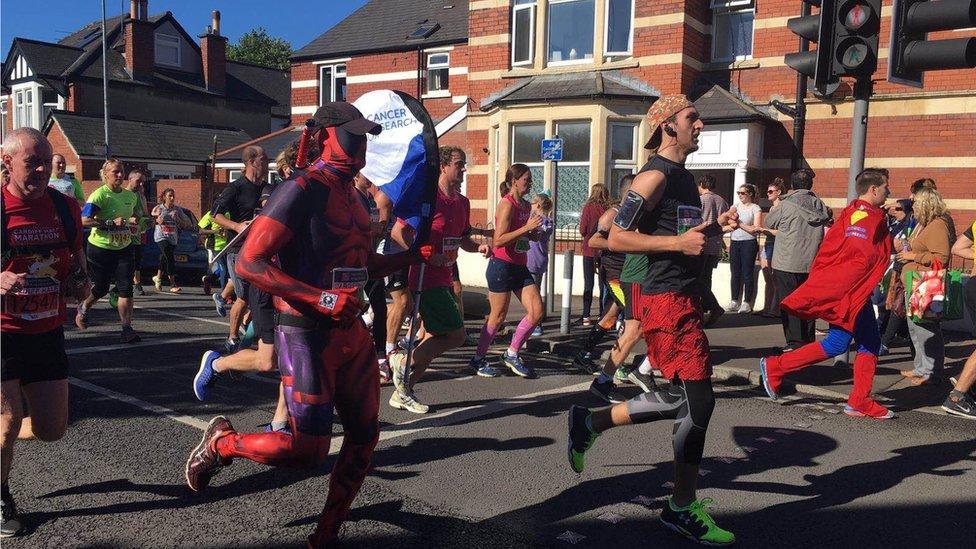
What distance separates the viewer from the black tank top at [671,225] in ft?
12.6

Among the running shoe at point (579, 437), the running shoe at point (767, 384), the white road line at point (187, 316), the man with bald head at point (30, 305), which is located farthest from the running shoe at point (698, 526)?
the white road line at point (187, 316)

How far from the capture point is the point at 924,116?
1314 centimetres

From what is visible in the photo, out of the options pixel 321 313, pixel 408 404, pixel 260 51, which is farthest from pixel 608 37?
pixel 260 51

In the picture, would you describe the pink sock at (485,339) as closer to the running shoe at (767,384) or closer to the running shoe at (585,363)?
the running shoe at (585,363)

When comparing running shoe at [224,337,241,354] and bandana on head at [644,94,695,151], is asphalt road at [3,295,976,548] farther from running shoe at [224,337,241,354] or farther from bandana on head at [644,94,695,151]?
bandana on head at [644,94,695,151]

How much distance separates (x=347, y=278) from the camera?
3.34 meters

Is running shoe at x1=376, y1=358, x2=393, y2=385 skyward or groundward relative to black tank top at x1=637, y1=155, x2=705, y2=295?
groundward

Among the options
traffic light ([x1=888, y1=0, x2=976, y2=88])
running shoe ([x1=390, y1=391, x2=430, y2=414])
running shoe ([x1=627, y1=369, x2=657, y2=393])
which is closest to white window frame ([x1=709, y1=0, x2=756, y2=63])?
traffic light ([x1=888, y1=0, x2=976, y2=88])

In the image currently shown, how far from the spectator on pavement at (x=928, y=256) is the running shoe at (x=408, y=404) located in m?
4.65

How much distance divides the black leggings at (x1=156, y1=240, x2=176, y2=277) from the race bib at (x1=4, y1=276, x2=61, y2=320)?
1167 centimetres

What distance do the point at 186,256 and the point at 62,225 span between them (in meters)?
12.1

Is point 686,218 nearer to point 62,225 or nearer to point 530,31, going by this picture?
point 62,225

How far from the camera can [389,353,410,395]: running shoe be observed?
6055mm

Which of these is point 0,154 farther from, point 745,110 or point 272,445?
point 745,110
